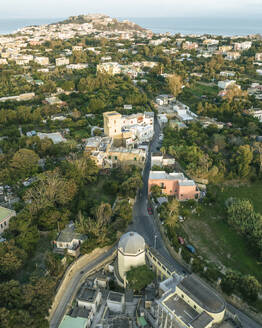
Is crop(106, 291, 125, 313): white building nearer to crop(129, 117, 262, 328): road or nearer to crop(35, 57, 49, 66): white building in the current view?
crop(129, 117, 262, 328): road

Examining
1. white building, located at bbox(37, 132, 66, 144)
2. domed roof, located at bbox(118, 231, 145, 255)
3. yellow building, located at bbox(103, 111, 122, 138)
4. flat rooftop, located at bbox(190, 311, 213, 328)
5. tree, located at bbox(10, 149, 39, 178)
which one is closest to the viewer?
flat rooftop, located at bbox(190, 311, 213, 328)

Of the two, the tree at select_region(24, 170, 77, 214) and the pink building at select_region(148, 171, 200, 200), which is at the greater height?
the tree at select_region(24, 170, 77, 214)

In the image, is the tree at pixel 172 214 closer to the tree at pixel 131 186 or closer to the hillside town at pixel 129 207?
the hillside town at pixel 129 207

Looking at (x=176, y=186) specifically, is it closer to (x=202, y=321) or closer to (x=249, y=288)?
(x=249, y=288)

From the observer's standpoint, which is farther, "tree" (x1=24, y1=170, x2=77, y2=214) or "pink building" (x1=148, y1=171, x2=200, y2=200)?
"pink building" (x1=148, y1=171, x2=200, y2=200)

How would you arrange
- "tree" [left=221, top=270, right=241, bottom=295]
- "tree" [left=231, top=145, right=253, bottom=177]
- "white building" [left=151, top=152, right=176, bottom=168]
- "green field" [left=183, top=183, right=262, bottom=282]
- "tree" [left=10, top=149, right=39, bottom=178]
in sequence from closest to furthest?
"tree" [left=221, top=270, right=241, bottom=295], "green field" [left=183, top=183, right=262, bottom=282], "tree" [left=10, top=149, right=39, bottom=178], "tree" [left=231, top=145, right=253, bottom=177], "white building" [left=151, top=152, right=176, bottom=168]

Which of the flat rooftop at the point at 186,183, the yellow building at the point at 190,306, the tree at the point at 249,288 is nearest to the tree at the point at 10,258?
→ the yellow building at the point at 190,306

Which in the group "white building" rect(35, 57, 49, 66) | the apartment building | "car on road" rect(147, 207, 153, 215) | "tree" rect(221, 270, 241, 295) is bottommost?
"car on road" rect(147, 207, 153, 215)

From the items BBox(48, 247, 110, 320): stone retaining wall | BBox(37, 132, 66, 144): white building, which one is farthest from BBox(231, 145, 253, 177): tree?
BBox(37, 132, 66, 144): white building
